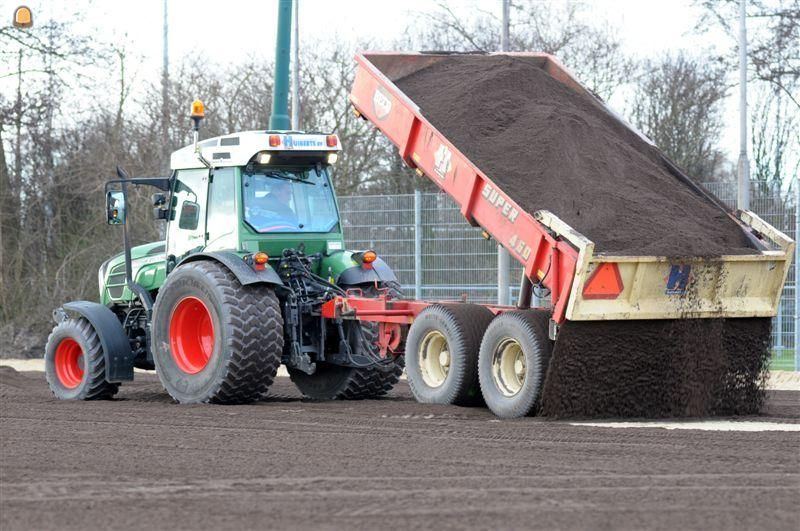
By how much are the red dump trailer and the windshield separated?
38.8 inches

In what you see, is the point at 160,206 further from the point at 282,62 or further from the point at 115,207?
the point at 282,62

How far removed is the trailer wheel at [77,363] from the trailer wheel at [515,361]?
417 cm

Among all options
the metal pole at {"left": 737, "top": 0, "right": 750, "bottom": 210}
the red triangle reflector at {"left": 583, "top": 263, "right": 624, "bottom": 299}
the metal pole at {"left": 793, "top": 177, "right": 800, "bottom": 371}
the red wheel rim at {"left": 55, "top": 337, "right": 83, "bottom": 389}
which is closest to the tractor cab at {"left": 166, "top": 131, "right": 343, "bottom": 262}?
the red wheel rim at {"left": 55, "top": 337, "right": 83, "bottom": 389}

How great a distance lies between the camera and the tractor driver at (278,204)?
519 inches

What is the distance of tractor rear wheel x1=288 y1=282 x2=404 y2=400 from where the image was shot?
1354cm

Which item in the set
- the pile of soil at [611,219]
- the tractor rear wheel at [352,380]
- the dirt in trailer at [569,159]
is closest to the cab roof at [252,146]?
the dirt in trailer at [569,159]

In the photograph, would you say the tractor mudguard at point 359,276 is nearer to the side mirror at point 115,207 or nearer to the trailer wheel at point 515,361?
the trailer wheel at point 515,361

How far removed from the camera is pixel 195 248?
1344 cm

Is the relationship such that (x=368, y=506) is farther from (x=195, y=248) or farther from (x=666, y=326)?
(x=195, y=248)

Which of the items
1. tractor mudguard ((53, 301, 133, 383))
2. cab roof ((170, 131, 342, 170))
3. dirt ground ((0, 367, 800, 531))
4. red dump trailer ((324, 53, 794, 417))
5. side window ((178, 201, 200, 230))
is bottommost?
dirt ground ((0, 367, 800, 531))

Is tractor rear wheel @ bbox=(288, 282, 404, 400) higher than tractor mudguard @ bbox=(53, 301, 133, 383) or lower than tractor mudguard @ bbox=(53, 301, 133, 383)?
lower

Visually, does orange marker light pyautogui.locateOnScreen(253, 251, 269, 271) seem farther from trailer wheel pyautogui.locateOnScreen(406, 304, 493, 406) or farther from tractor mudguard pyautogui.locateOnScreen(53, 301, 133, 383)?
tractor mudguard pyautogui.locateOnScreen(53, 301, 133, 383)

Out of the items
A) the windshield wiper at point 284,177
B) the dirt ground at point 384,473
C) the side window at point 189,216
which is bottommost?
the dirt ground at point 384,473

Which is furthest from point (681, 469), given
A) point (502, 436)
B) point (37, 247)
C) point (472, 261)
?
point (37, 247)
